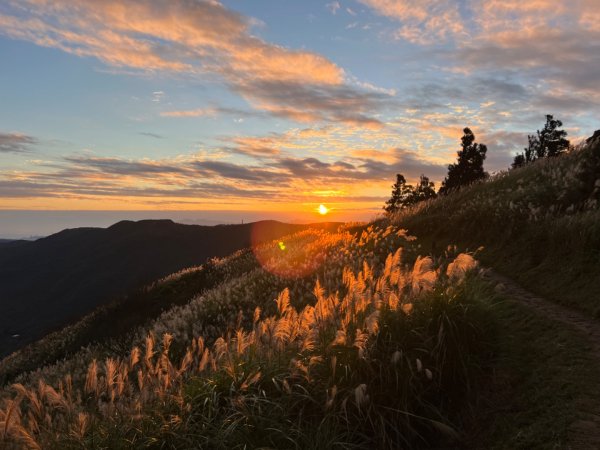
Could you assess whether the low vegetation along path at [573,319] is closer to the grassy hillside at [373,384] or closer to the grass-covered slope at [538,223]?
the grassy hillside at [373,384]

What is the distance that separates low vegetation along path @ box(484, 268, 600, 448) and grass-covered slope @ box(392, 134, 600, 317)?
0.72 ft

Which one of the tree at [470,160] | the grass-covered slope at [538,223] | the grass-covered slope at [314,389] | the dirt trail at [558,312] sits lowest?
the grass-covered slope at [314,389]

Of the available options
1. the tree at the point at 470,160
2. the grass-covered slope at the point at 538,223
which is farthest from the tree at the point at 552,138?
the grass-covered slope at the point at 538,223

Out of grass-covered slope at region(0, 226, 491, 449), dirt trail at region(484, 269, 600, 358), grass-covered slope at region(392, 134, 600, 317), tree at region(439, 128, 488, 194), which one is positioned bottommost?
grass-covered slope at region(0, 226, 491, 449)

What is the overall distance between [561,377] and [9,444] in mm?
6096

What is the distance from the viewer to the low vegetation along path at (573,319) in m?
4.43

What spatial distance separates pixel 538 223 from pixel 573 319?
459 cm

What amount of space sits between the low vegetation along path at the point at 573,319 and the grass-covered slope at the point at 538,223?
218mm

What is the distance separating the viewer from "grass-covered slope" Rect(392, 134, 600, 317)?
8570 millimetres

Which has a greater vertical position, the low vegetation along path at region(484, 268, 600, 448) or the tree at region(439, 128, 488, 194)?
the tree at region(439, 128, 488, 194)

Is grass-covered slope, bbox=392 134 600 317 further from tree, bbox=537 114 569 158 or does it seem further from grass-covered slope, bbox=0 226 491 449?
tree, bbox=537 114 569 158

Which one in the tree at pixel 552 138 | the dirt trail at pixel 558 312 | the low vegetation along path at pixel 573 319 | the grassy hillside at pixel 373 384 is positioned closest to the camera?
the low vegetation along path at pixel 573 319

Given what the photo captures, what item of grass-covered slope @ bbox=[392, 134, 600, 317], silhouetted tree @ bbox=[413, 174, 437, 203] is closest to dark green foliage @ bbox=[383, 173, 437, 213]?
silhouetted tree @ bbox=[413, 174, 437, 203]

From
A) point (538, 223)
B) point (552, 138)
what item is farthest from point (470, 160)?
point (538, 223)
